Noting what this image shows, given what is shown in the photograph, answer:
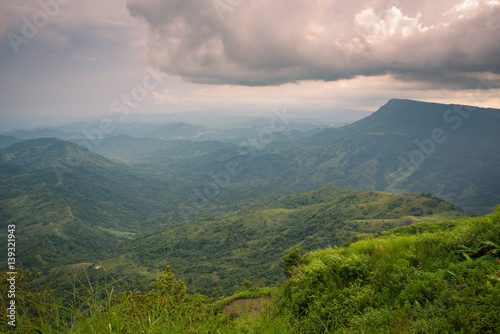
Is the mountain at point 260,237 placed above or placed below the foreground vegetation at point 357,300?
below

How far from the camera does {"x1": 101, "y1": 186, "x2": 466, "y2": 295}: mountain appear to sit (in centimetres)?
10875

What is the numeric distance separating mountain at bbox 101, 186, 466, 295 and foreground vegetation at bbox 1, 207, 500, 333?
285ft

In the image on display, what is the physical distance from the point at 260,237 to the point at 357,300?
152 metres

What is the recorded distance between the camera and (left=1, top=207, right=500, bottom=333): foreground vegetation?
3229 mm

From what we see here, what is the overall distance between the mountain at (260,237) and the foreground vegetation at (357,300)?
87.0 metres

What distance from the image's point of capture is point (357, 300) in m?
5.88

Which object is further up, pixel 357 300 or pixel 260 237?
pixel 357 300

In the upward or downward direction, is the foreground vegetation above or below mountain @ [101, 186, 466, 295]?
above

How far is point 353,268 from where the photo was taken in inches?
275

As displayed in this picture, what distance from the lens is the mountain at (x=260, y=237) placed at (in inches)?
4281

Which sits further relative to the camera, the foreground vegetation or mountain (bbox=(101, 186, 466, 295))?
mountain (bbox=(101, 186, 466, 295))

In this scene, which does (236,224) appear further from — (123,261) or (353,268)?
(353,268)

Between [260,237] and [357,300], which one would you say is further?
[260,237]

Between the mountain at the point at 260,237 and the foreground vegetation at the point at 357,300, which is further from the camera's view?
the mountain at the point at 260,237
